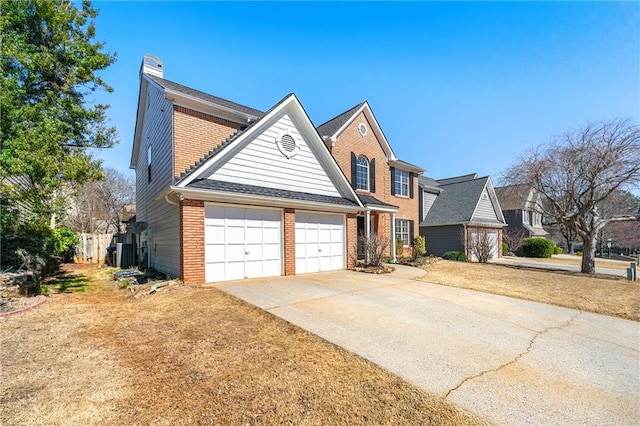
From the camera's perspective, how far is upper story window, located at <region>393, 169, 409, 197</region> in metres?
20.5

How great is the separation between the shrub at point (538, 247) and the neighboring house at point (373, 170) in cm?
1357

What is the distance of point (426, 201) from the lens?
25.3 m

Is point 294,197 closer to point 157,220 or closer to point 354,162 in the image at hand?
point 157,220

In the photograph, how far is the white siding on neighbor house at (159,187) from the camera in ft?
33.6

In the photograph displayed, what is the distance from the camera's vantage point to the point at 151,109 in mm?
13594

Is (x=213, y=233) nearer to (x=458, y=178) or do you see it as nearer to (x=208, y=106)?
(x=208, y=106)

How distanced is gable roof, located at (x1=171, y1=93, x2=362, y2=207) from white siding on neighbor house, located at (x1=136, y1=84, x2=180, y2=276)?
1.67 metres

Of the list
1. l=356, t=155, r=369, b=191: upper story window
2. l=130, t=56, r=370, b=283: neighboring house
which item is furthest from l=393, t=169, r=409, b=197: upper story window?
l=130, t=56, r=370, b=283: neighboring house

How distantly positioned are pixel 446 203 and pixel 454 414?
2368 cm

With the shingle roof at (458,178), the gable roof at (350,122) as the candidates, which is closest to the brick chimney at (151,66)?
the gable roof at (350,122)

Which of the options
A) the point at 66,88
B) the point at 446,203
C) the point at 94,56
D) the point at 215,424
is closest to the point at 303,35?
the point at 94,56

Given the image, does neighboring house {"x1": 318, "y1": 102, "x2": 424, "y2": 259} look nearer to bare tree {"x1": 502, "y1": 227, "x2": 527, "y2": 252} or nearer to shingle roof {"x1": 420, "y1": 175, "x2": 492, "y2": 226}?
shingle roof {"x1": 420, "y1": 175, "x2": 492, "y2": 226}

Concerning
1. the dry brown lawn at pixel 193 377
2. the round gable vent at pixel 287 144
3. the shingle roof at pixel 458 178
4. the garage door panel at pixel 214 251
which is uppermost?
the shingle roof at pixel 458 178

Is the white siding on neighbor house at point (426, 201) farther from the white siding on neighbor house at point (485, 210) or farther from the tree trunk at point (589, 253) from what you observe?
the tree trunk at point (589, 253)
